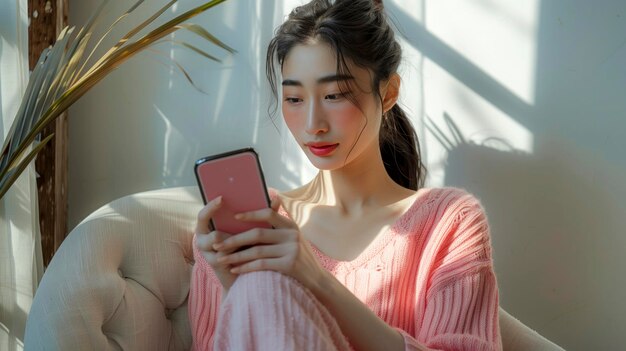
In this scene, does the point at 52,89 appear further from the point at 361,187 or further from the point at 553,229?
the point at 553,229

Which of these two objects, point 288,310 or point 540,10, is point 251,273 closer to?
point 288,310

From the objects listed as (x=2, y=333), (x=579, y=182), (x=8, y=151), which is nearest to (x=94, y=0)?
(x=8, y=151)

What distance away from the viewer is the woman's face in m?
1.58

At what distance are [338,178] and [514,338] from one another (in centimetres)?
48

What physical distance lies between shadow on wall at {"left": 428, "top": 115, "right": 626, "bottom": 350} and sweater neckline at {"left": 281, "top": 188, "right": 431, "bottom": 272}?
327 millimetres

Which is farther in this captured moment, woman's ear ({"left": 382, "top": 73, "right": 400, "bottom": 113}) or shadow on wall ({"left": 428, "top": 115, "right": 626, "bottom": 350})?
shadow on wall ({"left": 428, "top": 115, "right": 626, "bottom": 350})

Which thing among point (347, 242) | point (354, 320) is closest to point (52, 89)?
point (347, 242)

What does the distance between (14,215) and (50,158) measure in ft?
0.87

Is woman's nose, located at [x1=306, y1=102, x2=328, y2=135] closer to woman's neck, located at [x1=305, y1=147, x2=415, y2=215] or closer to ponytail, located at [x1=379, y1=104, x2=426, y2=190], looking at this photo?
woman's neck, located at [x1=305, y1=147, x2=415, y2=215]

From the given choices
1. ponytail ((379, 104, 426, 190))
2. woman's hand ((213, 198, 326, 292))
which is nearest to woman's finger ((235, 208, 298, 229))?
woman's hand ((213, 198, 326, 292))

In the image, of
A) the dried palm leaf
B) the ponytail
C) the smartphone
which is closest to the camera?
the smartphone

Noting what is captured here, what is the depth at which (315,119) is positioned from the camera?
5.17 ft

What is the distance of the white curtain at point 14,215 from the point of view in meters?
1.84

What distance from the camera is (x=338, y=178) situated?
1.76 meters
